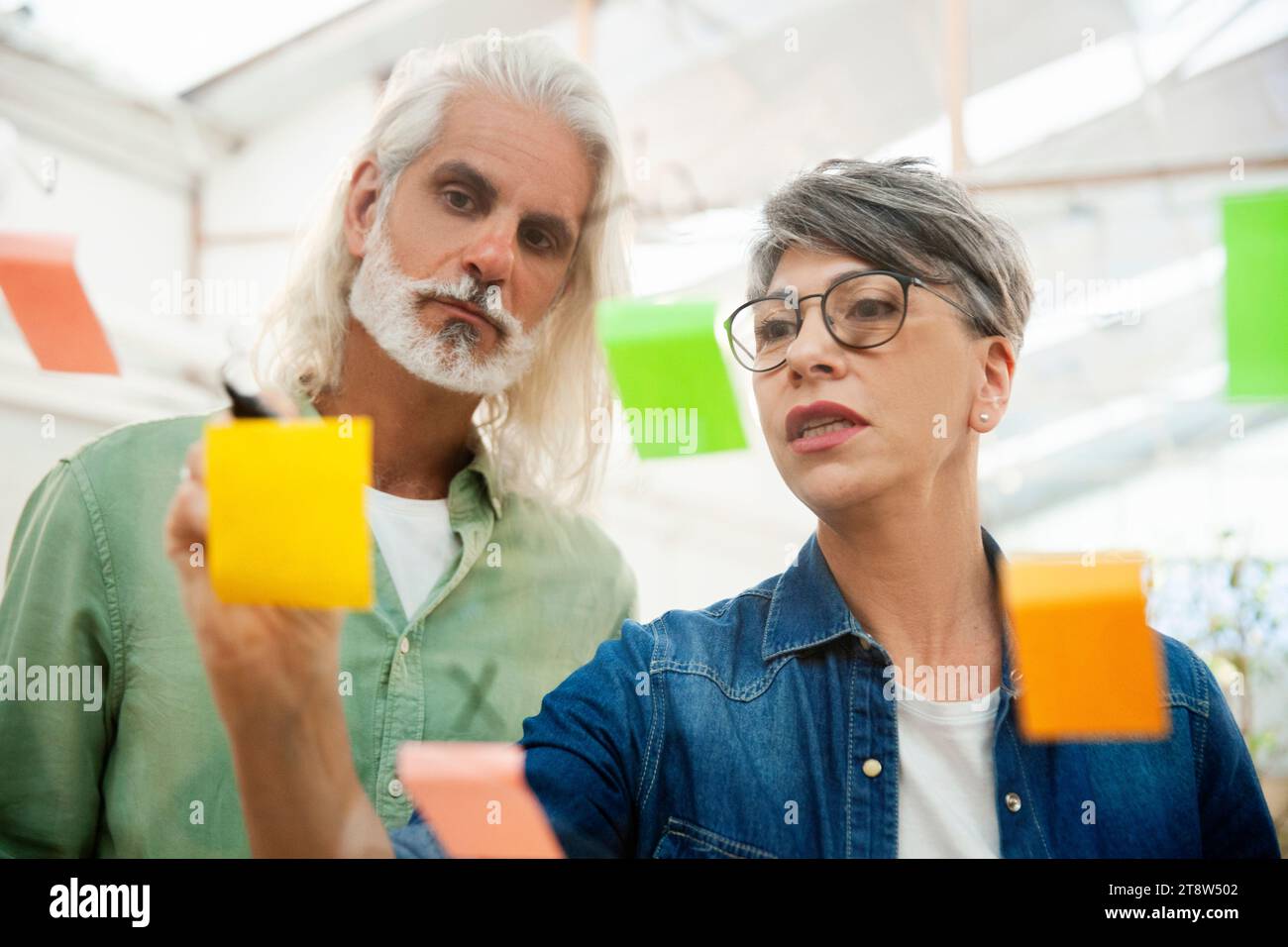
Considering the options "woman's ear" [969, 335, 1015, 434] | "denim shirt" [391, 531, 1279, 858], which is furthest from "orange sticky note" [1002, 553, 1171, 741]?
"woman's ear" [969, 335, 1015, 434]

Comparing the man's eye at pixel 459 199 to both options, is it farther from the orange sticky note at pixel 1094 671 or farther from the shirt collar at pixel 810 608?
the orange sticky note at pixel 1094 671

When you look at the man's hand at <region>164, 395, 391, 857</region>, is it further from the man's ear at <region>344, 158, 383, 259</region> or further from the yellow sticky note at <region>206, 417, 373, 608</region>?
the man's ear at <region>344, 158, 383, 259</region>

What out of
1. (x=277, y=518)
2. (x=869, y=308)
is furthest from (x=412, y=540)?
(x=869, y=308)

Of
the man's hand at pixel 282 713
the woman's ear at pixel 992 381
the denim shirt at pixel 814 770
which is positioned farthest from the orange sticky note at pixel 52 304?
the woman's ear at pixel 992 381

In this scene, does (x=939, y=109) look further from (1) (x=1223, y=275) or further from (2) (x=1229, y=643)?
(2) (x=1229, y=643)

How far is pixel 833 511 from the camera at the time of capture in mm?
1187

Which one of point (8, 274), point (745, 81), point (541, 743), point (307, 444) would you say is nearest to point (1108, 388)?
point (745, 81)

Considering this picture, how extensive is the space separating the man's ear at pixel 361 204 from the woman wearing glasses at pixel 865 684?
0.42 m

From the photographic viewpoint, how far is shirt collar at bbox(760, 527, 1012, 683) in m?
1.19

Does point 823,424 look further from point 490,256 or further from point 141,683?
point 141,683

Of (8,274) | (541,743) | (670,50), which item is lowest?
(541,743)

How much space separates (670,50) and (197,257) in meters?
0.61

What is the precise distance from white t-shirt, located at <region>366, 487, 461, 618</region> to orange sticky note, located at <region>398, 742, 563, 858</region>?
0.16m

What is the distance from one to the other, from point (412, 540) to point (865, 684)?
49 centimetres
